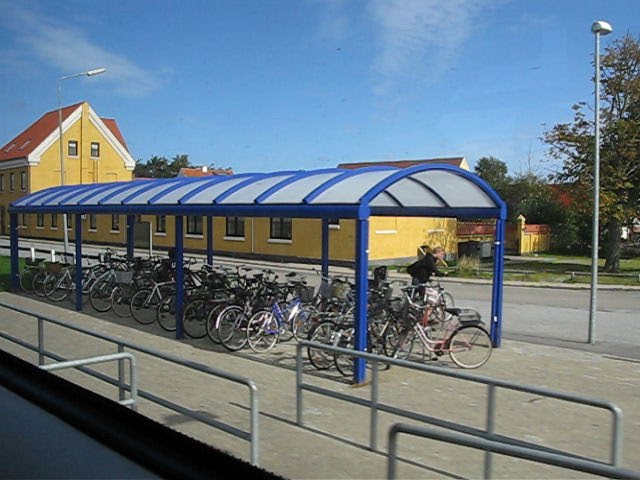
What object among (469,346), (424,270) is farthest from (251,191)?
(469,346)

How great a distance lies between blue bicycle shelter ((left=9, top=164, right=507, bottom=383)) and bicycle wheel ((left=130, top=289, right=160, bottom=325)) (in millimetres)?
1346

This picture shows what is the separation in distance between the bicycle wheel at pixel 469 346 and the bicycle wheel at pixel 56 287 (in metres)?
8.21

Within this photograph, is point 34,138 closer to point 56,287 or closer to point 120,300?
point 56,287

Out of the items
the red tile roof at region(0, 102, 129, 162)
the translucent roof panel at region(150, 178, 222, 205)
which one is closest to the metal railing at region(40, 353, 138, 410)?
the translucent roof panel at region(150, 178, 222, 205)

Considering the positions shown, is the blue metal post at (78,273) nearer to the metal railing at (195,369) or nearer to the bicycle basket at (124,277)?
the bicycle basket at (124,277)

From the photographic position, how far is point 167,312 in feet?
31.8

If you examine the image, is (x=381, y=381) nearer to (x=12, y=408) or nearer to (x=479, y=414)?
(x=479, y=414)

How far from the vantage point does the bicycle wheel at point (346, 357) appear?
677 cm

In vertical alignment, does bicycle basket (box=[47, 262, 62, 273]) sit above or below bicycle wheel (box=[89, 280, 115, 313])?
above

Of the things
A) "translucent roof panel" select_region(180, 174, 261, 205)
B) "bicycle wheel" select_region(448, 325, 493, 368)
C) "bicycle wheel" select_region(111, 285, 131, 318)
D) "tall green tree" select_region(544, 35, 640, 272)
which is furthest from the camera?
"tall green tree" select_region(544, 35, 640, 272)

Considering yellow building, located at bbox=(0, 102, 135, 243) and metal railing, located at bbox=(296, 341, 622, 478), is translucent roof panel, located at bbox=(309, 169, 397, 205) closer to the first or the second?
metal railing, located at bbox=(296, 341, 622, 478)

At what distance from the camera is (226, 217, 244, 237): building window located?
26.1m

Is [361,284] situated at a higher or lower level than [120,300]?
higher

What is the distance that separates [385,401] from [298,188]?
10.1ft
